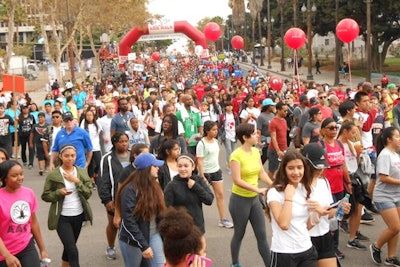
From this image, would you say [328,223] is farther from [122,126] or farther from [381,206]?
[122,126]

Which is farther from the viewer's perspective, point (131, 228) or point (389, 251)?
point (389, 251)

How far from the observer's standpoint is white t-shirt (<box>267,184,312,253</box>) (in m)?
4.45

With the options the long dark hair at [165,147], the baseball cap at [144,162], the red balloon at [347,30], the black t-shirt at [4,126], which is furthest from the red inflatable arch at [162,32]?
the baseball cap at [144,162]

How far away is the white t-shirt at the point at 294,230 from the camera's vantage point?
14.6 ft

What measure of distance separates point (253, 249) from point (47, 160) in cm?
785

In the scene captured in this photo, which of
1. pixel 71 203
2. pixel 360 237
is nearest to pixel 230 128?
pixel 360 237

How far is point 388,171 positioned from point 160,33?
3635 cm

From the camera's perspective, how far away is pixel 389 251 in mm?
6617

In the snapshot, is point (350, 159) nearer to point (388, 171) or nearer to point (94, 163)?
point (388, 171)

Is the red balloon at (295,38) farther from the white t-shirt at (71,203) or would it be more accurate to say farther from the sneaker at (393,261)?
the white t-shirt at (71,203)

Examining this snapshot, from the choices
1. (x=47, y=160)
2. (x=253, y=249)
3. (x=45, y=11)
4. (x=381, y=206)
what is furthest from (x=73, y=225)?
(x=45, y=11)

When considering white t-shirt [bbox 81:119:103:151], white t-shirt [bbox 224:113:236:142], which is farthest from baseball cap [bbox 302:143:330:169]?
white t-shirt [bbox 224:113:236:142]

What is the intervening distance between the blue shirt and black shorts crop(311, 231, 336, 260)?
195 inches

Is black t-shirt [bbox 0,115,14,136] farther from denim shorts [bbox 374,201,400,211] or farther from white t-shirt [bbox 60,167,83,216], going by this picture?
denim shorts [bbox 374,201,400,211]
